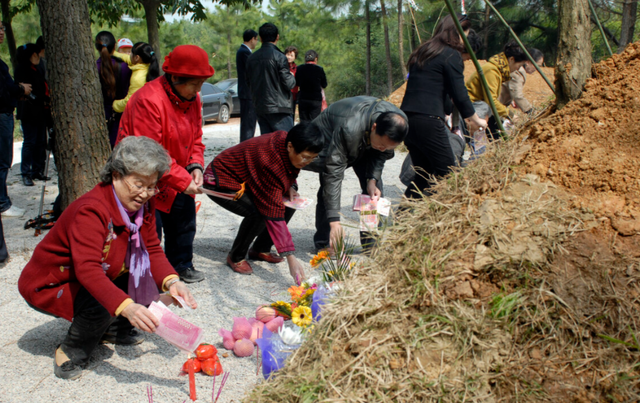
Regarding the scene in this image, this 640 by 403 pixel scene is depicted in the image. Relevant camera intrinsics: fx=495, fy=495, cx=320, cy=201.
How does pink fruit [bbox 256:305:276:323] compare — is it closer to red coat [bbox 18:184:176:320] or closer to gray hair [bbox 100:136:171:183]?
red coat [bbox 18:184:176:320]

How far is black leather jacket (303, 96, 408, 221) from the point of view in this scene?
3766 mm

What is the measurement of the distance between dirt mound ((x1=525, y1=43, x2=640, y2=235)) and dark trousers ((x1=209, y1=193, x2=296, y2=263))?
2248 millimetres

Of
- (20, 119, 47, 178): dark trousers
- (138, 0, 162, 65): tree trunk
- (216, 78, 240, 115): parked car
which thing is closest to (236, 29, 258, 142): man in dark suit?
(20, 119, 47, 178): dark trousers

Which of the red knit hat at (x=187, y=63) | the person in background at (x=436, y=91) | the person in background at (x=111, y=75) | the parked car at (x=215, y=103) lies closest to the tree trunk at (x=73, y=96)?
the person in background at (x=111, y=75)

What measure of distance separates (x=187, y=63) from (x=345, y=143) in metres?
1.33

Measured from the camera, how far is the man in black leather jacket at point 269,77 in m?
6.52

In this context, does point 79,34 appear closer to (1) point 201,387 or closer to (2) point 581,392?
(1) point 201,387

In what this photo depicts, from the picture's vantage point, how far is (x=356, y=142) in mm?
3824

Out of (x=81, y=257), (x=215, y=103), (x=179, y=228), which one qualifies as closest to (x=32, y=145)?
(x=179, y=228)

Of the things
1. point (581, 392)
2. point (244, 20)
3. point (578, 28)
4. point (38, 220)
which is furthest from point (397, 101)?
point (244, 20)

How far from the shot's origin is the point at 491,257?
1.88 m

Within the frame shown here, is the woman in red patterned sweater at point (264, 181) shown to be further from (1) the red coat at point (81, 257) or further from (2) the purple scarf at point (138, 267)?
(1) the red coat at point (81, 257)

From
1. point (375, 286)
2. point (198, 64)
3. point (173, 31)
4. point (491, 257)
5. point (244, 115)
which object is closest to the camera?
point (491, 257)

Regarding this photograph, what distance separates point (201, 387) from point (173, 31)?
24985mm
